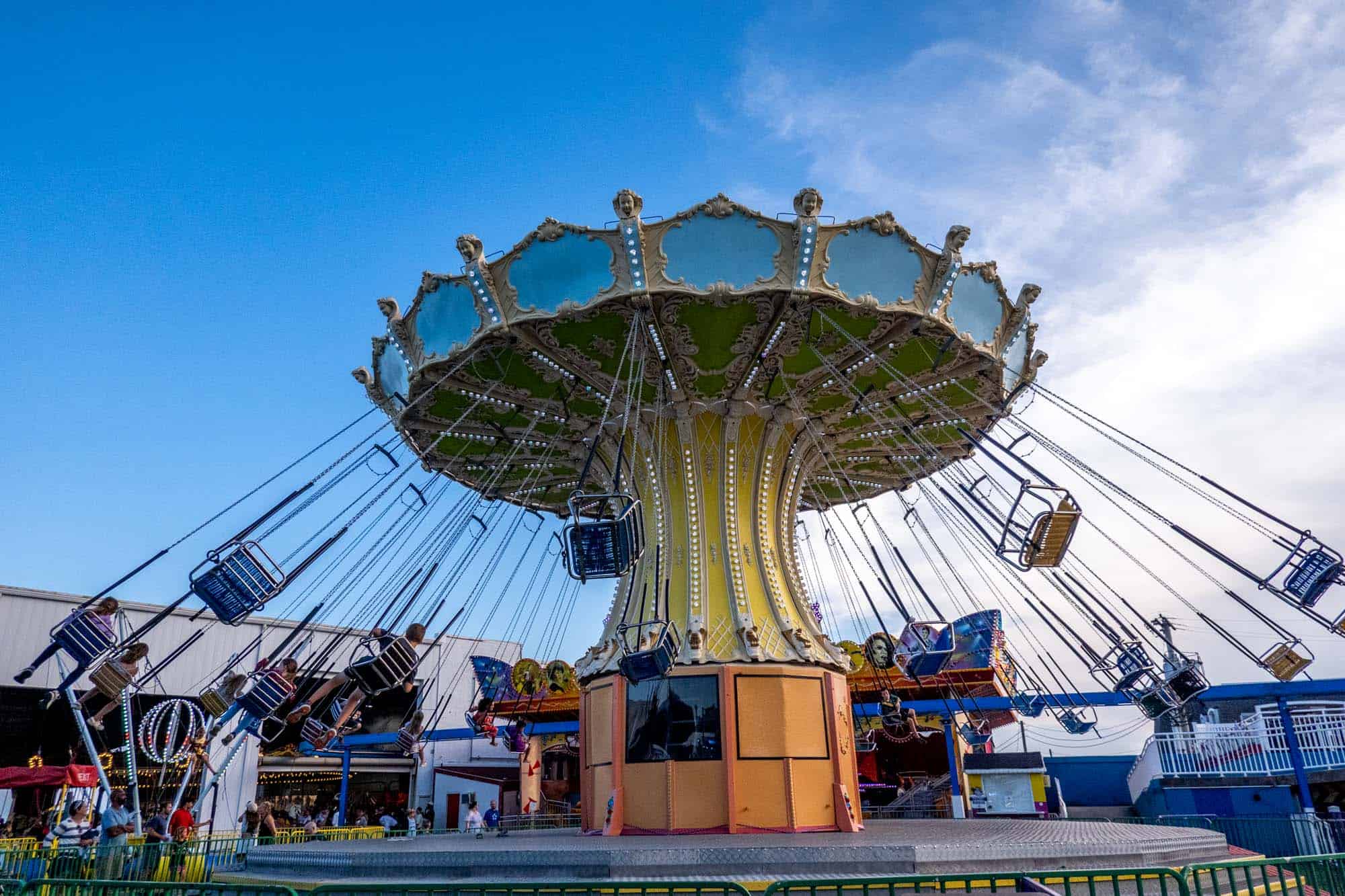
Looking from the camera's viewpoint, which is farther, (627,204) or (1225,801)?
(1225,801)

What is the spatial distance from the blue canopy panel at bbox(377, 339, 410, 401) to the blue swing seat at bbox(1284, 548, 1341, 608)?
11825 mm

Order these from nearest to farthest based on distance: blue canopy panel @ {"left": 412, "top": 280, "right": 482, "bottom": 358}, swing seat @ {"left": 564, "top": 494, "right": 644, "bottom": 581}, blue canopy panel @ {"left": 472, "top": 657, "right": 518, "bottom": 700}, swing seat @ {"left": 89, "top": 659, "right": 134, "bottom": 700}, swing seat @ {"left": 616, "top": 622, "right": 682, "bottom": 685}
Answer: swing seat @ {"left": 564, "top": 494, "right": 644, "bottom": 581} < swing seat @ {"left": 89, "top": 659, "right": 134, "bottom": 700} < swing seat @ {"left": 616, "top": 622, "right": 682, "bottom": 685} < blue canopy panel @ {"left": 412, "top": 280, "right": 482, "bottom": 358} < blue canopy panel @ {"left": 472, "top": 657, "right": 518, "bottom": 700}

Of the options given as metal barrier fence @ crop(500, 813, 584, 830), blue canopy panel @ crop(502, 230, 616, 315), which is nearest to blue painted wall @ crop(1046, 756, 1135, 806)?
metal barrier fence @ crop(500, 813, 584, 830)

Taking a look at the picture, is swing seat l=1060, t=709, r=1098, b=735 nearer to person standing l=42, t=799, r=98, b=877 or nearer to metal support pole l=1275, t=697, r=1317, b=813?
metal support pole l=1275, t=697, r=1317, b=813

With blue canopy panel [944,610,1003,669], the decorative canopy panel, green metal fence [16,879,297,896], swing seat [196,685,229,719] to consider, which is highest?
the decorative canopy panel

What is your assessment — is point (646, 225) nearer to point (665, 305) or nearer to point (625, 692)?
point (665, 305)

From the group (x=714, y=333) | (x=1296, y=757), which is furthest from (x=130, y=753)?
(x=1296, y=757)

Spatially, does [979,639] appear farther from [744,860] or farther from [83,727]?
[83,727]

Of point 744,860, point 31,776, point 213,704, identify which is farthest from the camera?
point 31,776

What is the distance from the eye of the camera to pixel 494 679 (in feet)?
77.6

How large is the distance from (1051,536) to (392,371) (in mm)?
9518

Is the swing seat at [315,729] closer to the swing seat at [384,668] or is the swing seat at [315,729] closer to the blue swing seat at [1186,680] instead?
the swing seat at [384,668]

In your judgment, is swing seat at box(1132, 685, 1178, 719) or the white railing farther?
the white railing

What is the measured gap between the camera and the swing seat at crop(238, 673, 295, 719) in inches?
405
